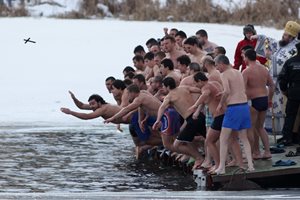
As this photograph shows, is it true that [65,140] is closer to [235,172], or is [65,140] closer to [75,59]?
[235,172]

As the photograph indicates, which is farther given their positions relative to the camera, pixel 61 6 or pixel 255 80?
pixel 61 6

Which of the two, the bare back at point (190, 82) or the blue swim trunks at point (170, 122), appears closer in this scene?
the bare back at point (190, 82)

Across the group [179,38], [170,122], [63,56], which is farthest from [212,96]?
[63,56]

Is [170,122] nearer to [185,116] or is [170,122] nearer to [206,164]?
[185,116]

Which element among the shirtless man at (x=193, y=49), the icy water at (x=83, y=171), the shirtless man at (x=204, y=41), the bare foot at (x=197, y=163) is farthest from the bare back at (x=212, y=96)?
the shirtless man at (x=204, y=41)

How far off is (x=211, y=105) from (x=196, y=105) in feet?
0.77

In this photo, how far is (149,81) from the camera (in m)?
21.9

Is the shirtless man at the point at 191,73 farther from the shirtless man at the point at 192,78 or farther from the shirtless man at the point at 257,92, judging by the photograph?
the shirtless man at the point at 257,92

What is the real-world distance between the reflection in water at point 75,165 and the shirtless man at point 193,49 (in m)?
1.88

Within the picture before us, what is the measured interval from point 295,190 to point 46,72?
17.5m

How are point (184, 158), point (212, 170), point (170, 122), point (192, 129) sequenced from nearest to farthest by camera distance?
point (212, 170) → point (192, 129) → point (170, 122) → point (184, 158)

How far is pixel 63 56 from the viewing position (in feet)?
116

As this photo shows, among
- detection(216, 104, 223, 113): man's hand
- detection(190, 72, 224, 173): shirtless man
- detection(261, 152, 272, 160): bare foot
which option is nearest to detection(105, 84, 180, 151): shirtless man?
detection(190, 72, 224, 173): shirtless man

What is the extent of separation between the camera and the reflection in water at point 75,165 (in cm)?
1797
